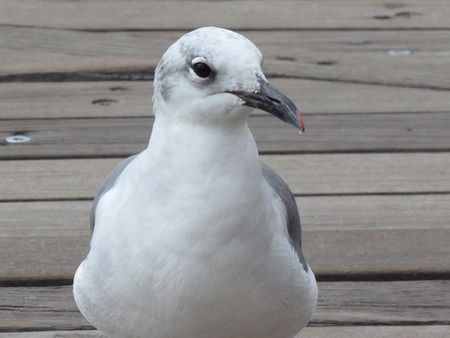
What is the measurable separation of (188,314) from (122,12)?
241cm

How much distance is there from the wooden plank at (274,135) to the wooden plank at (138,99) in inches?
2.2

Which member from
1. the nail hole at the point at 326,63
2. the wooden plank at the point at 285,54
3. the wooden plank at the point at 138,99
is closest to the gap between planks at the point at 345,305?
the wooden plank at the point at 138,99

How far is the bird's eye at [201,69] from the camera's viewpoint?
4.48 feet

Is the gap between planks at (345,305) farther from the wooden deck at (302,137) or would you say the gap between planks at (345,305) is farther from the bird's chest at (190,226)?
the bird's chest at (190,226)

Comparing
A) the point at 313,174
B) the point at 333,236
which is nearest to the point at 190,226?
the point at 333,236

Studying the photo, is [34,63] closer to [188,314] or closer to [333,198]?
[333,198]

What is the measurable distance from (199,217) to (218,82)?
251 mm

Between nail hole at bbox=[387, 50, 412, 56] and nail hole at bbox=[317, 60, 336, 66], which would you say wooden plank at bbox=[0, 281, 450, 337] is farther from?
nail hole at bbox=[387, 50, 412, 56]

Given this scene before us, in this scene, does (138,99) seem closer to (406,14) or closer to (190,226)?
(406,14)

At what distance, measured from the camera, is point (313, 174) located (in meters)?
2.49

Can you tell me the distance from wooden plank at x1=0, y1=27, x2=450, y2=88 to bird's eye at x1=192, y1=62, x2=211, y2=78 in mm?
1746

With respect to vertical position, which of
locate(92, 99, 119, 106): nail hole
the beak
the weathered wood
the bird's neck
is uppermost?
the beak

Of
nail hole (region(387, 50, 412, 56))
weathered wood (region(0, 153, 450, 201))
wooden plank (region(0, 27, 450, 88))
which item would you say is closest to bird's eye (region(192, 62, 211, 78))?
weathered wood (region(0, 153, 450, 201))

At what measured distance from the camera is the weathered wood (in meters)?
2.40
